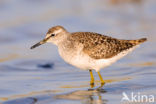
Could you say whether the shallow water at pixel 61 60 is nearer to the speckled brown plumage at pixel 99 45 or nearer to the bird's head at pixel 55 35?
the speckled brown plumage at pixel 99 45

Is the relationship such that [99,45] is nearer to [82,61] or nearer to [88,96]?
[82,61]

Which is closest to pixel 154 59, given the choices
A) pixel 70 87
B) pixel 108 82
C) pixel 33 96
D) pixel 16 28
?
pixel 108 82

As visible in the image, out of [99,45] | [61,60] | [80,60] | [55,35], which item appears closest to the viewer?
[80,60]

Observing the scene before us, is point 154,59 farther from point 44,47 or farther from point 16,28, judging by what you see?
point 16,28

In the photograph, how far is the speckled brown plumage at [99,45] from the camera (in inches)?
476

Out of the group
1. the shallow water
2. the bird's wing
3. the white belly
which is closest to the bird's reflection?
the shallow water

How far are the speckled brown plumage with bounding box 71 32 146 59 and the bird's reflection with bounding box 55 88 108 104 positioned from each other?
1028mm

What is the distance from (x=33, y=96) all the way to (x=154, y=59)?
5025mm

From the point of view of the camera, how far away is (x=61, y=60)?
15156mm

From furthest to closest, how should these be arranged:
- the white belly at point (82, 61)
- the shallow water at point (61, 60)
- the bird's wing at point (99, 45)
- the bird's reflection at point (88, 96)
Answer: the bird's wing at point (99, 45), the white belly at point (82, 61), the shallow water at point (61, 60), the bird's reflection at point (88, 96)

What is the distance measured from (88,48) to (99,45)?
41 cm

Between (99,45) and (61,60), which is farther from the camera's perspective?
(61,60)

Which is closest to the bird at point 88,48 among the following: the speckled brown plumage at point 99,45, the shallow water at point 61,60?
the speckled brown plumage at point 99,45

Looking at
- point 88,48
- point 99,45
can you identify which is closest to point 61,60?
point 99,45
